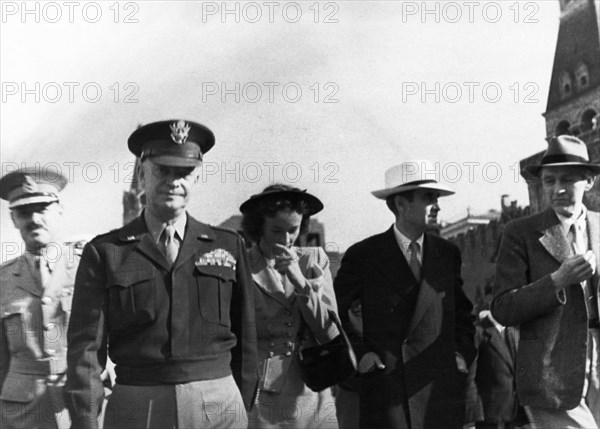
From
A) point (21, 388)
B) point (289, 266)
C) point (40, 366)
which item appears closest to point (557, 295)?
point (289, 266)

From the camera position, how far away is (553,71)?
536 centimetres

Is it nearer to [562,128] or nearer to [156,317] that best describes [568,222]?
[562,128]

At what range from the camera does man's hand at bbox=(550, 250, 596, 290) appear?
3924mm

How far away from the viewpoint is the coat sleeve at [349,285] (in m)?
4.27

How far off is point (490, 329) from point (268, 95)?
6.17 ft

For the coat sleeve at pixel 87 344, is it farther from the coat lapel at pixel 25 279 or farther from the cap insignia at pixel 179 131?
the coat lapel at pixel 25 279

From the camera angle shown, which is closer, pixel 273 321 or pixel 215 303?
pixel 215 303

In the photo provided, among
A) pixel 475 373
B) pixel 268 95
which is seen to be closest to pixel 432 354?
pixel 475 373

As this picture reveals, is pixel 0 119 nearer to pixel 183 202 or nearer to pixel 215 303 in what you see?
pixel 183 202

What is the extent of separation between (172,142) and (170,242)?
1.57 ft

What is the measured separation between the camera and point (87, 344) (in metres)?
3.57

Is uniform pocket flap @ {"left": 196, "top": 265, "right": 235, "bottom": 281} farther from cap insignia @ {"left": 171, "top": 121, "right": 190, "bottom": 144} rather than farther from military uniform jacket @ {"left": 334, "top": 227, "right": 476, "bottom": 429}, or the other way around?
military uniform jacket @ {"left": 334, "top": 227, "right": 476, "bottom": 429}

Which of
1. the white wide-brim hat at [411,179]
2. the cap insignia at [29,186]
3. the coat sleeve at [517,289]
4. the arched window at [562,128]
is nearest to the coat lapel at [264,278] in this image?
the white wide-brim hat at [411,179]

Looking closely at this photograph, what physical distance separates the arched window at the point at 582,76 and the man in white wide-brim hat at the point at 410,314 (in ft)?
5.01
